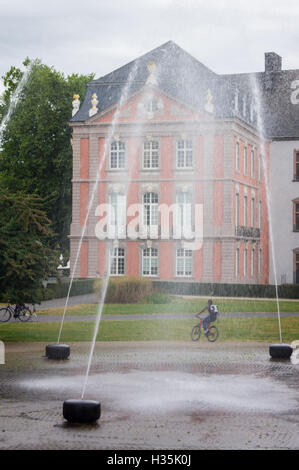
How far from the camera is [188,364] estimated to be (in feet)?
64.8

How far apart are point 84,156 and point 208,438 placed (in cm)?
4635

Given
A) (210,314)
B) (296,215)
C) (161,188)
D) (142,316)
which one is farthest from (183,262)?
(210,314)

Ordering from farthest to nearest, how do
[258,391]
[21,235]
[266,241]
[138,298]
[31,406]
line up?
1. [266,241]
2. [138,298]
3. [21,235]
4. [258,391]
5. [31,406]

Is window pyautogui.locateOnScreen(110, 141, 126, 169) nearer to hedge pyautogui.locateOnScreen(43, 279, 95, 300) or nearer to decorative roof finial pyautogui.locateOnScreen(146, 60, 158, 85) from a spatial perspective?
decorative roof finial pyautogui.locateOnScreen(146, 60, 158, 85)

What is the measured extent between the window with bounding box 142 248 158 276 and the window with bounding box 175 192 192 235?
2.46 meters

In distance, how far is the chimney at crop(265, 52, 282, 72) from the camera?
217ft

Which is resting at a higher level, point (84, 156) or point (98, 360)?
point (84, 156)

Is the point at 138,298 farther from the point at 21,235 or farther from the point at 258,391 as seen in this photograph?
the point at 258,391

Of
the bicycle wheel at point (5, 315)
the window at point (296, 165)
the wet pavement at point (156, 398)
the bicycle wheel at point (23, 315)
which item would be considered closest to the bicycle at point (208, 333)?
the wet pavement at point (156, 398)

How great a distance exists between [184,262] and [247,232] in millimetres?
5371

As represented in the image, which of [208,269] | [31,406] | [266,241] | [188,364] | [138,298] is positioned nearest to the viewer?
[31,406]

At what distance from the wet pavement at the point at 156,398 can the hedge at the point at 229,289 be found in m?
24.9

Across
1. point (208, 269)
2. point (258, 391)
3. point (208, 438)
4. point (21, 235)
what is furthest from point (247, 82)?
point (208, 438)
